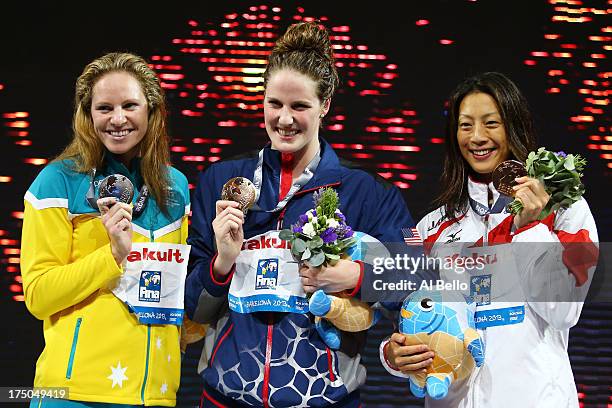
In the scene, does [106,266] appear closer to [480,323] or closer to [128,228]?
[128,228]

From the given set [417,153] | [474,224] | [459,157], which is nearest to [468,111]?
[459,157]

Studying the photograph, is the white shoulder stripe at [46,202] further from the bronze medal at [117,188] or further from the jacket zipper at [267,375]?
the jacket zipper at [267,375]

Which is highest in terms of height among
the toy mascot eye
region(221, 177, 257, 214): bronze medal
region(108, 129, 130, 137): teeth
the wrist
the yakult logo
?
region(108, 129, 130, 137): teeth

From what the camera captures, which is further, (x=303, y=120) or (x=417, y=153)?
(x=417, y=153)

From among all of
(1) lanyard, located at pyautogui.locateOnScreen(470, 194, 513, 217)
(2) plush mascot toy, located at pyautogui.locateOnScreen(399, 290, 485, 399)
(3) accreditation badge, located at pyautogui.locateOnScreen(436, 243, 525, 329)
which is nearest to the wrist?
(2) plush mascot toy, located at pyautogui.locateOnScreen(399, 290, 485, 399)

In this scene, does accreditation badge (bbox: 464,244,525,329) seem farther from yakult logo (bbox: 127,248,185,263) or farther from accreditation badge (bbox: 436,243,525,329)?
yakult logo (bbox: 127,248,185,263)

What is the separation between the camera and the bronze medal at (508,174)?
275 cm

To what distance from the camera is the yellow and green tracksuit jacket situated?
263cm

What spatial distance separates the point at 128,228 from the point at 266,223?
1.29 feet

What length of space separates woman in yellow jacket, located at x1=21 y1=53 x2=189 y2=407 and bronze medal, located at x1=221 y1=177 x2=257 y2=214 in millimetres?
296

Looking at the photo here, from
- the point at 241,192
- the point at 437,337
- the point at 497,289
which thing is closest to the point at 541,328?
the point at 497,289

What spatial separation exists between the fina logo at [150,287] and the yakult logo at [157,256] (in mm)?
42

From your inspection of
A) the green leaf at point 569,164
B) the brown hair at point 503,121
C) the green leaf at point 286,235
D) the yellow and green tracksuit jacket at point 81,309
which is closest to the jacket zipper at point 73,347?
the yellow and green tracksuit jacket at point 81,309

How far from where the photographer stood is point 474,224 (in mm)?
2947
